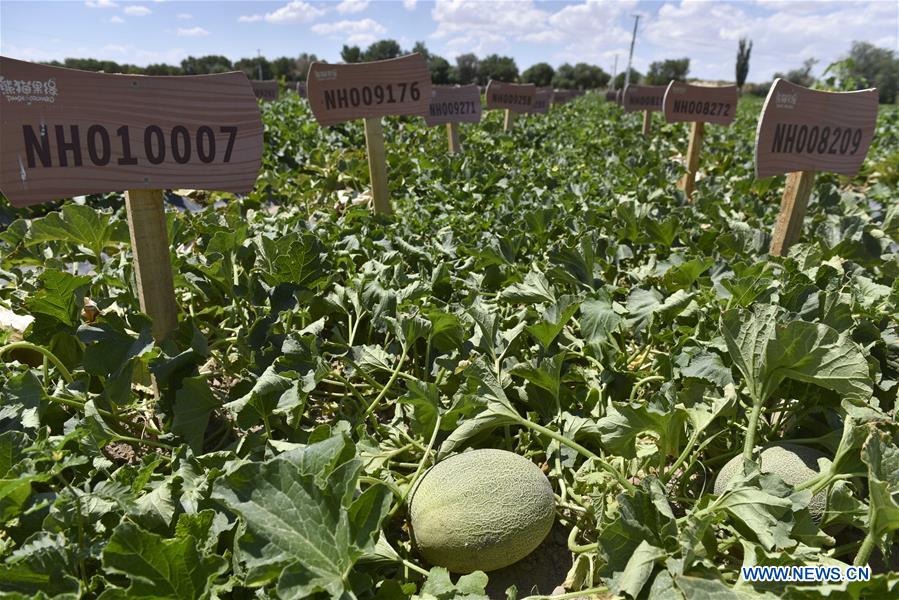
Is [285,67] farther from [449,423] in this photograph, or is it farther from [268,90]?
[449,423]

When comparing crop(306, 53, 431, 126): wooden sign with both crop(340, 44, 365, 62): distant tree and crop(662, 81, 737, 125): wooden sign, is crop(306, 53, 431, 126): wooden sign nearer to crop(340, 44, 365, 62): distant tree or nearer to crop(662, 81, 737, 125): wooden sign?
crop(662, 81, 737, 125): wooden sign

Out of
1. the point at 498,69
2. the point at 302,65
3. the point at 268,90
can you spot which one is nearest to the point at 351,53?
the point at 302,65

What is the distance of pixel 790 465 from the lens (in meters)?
1.71

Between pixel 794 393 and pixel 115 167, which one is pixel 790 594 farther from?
pixel 115 167

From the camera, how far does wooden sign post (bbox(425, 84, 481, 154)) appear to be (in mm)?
6871

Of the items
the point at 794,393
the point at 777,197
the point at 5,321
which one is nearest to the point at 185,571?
the point at 794,393

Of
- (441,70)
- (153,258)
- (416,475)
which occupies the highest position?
(441,70)

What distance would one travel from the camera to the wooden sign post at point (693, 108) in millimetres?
6262

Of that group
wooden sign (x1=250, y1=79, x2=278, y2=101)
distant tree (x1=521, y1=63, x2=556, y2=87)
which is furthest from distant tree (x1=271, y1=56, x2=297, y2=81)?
wooden sign (x1=250, y1=79, x2=278, y2=101)

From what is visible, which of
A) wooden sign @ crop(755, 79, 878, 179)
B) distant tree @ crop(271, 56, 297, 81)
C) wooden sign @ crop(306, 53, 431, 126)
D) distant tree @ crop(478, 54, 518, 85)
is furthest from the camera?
distant tree @ crop(478, 54, 518, 85)

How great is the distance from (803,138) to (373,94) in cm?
262
